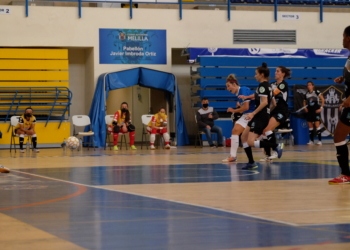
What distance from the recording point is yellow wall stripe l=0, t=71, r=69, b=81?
19406 millimetres

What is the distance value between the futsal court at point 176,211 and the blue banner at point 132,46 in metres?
12.2

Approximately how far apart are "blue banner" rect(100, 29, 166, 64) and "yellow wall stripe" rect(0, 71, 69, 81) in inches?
54.6

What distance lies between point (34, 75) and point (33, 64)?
0.35m

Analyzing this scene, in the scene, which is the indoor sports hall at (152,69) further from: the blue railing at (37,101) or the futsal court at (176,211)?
the futsal court at (176,211)

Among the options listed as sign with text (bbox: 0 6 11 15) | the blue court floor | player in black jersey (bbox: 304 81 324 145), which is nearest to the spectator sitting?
sign with text (bbox: 0 6 11 15)

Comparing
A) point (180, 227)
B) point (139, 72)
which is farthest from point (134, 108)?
point (180, 227)

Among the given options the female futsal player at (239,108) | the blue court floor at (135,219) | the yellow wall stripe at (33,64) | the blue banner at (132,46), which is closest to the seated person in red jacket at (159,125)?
the blue banner at (132,46)

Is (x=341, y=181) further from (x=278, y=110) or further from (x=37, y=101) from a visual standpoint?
(x=37, y=101)

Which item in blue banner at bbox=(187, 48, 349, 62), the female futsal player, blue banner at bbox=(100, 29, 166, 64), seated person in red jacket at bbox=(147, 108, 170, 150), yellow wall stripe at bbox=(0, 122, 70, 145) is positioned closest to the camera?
the female futsal player

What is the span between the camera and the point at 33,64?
19703 millimetres

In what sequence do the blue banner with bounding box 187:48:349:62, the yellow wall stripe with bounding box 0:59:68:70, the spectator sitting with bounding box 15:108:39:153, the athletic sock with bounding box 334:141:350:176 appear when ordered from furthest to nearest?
the blue banner with bounding box 187:48:349:62
the yellow wall stripe with bounding box 0:59:68:70
the spectator sitting with bounding box 15:108:39:153
the athletic sock with bounding box 334:141:350:176

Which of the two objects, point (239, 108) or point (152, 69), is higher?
point (152, 69)

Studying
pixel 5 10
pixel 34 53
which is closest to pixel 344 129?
pixel 34 53

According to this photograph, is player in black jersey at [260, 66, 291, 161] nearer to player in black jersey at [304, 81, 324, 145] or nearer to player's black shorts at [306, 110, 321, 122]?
player in black jersey at [304, 81, 324, 145]
